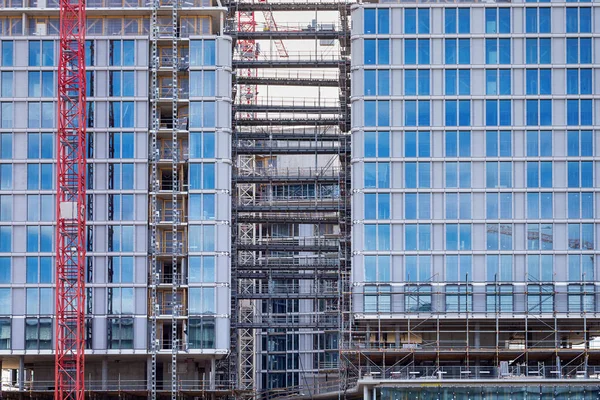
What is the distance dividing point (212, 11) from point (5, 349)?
38009 mm

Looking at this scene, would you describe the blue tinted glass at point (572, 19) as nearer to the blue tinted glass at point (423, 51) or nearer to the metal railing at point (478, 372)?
the blue tinted glass at point (423, 51)

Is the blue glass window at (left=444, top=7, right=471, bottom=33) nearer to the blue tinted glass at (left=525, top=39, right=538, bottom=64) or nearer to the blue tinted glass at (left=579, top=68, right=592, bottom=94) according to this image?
the blue tinted glass at (left=525, top=39, right=538, bottom=64)

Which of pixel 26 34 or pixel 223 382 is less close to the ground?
pixel 26 34

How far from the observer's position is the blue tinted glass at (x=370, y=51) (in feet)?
462

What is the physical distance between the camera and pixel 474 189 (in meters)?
139

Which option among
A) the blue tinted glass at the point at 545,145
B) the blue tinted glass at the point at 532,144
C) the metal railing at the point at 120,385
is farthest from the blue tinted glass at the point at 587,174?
the metal railing at the point at 120,385

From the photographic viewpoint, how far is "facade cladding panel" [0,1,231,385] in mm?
139875

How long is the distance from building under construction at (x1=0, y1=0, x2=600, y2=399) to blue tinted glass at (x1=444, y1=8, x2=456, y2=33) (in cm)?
41

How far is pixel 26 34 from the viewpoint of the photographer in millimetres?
145125

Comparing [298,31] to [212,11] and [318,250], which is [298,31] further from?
[318,250]

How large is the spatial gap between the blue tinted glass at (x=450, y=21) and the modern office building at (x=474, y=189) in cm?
13

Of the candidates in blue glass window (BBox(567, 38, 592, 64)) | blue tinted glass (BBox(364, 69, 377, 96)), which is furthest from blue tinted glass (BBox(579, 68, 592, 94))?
blue tinted glass (BBox(364, 69, 377, 96))

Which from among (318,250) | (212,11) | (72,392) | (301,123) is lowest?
(72,392)

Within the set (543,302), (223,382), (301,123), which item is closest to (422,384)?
(543,302)
